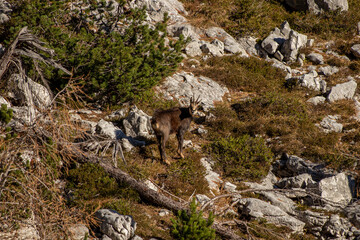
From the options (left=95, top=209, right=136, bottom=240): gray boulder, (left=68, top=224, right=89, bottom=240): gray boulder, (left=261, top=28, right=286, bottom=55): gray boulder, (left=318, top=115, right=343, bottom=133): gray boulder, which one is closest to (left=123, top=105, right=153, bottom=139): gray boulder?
(left=95, top=209, right=136, bottom=240): gray boulder

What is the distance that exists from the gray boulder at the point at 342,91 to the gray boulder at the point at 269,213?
7.96m

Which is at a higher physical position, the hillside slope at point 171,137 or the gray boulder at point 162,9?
the gray boulder at point 162,9

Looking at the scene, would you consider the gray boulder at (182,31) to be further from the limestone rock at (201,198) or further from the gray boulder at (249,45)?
the limestone rock at (201,198)

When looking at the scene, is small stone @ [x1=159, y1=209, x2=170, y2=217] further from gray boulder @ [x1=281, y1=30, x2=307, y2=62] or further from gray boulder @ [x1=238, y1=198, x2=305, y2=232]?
gray boulder @ [x1=281, y1=30, x2=307, y2=62]

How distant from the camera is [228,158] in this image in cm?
951

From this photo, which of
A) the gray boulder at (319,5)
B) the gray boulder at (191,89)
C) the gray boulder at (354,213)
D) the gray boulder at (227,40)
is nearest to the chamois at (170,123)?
the gray boulder at (191,89)

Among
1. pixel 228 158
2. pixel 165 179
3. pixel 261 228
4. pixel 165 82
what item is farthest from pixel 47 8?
pixel 261 228

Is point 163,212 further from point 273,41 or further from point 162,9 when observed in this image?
point 273,41

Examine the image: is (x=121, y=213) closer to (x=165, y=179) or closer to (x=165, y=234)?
(x=165, y=234)

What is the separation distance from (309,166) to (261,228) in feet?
11.0

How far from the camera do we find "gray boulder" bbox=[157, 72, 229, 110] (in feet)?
41.2

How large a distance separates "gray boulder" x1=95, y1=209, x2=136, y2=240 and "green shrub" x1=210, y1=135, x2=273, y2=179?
4.18 meters

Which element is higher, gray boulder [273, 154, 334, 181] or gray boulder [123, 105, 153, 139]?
gray boulder [123, 105, 153, 139]

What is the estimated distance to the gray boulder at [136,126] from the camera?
9516 millimetres
